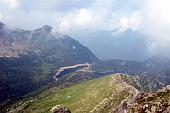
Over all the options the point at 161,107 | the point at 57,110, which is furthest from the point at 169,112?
the point at 57,110

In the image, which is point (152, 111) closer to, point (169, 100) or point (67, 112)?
point (169, 100)

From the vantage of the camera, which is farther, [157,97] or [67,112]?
[67,112]

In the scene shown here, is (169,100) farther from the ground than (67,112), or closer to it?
farther from the ground

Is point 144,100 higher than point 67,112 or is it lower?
higher

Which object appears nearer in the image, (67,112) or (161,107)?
(161,107)

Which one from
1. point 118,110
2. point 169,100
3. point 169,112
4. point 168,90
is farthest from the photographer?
point 118,110

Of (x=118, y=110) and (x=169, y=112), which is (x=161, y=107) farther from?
(x=118, y=110)

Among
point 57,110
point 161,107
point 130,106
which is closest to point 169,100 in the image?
point 161,107

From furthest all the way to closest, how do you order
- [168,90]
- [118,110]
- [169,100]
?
[118,110] < [168,90] < [169,100]

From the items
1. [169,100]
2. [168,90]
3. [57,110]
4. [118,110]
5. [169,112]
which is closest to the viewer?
[169,112]
